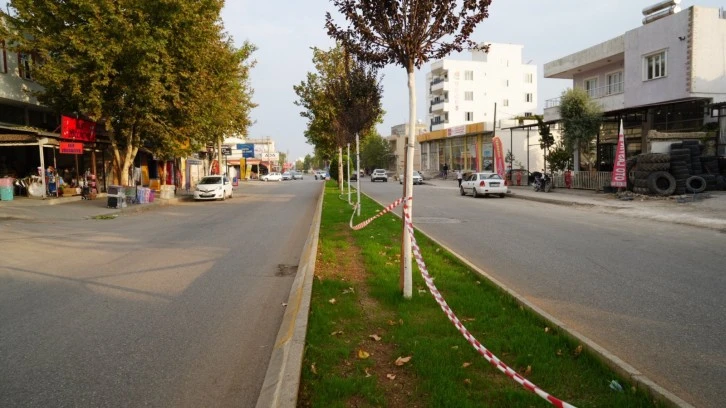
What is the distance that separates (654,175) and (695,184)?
→ 153 cm

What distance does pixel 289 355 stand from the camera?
435 centimetres

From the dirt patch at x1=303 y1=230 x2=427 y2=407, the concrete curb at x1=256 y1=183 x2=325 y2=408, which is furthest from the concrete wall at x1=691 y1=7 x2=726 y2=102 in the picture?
the concrete curb at x1=256 y1=183 x2=325 y2=408

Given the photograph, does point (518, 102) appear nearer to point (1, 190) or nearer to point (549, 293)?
point (1, 190)

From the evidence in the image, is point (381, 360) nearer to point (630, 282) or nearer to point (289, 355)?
point (289, 355)

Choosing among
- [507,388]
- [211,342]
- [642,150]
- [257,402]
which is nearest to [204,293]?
[211,342]

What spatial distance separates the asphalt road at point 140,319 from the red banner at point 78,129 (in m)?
12.3

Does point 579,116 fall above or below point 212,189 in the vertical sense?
above

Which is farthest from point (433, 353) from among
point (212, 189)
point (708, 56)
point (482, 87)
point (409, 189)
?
point (482, 87)

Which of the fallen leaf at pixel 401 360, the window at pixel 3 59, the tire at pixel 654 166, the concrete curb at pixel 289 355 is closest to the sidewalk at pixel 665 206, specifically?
the tire at pixel 654 166

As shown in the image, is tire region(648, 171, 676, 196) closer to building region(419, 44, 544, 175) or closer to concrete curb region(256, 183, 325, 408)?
concrete curb region(256, 183, 325, 408)

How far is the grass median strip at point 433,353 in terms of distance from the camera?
12.1ft

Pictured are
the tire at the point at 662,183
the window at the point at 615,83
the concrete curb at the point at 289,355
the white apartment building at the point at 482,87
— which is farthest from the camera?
the white apartment building at the point at 482,87

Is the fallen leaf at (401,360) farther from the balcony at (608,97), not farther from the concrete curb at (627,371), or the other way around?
the balcony at (608,97)

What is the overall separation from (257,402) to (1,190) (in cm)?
2445
